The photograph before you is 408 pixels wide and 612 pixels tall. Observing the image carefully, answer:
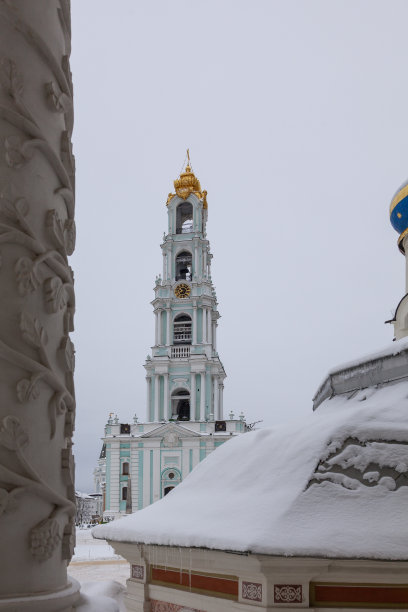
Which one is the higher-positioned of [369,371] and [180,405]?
[180,405]

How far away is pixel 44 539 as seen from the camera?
2.04 metres

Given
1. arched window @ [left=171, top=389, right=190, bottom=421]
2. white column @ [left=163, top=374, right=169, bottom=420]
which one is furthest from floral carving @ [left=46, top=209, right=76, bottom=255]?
arched window @ [left=171, top=389, right=190, bottom=421]

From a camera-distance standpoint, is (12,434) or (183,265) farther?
(183,265)

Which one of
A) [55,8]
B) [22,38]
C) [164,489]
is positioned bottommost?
[164,489]

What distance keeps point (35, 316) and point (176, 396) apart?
175ft

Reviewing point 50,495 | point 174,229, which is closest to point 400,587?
point 50,495

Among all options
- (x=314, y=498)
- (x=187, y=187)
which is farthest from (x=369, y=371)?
(x=187, y=187)

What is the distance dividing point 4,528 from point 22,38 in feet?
5.13

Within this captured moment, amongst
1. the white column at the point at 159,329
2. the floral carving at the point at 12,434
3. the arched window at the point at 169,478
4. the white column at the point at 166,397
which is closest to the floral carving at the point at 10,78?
the floral carving at the point at 12,434

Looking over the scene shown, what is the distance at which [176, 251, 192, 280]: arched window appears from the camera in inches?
2272

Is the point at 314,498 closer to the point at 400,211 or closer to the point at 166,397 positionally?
the point at 400,211

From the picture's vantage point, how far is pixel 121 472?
54.0m

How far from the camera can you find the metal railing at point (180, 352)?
5453 centimetres

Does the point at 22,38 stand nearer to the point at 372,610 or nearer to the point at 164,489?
the point at 372,610
